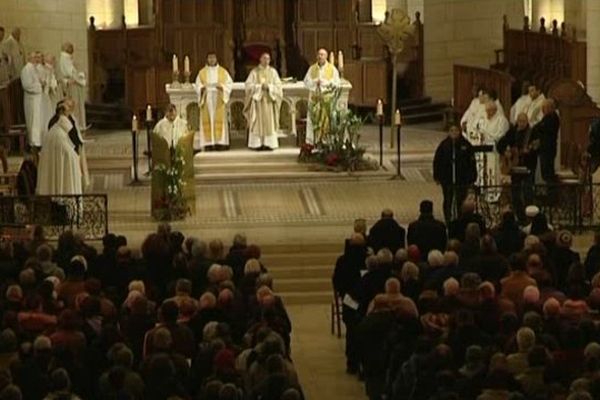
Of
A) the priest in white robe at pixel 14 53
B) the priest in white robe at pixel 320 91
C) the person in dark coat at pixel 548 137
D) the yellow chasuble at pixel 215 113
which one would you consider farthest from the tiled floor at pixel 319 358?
the priest in white robe at pixel 14 53

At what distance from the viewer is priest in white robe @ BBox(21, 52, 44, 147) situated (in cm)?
2894

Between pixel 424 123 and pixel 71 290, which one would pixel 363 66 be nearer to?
pixel 424 123

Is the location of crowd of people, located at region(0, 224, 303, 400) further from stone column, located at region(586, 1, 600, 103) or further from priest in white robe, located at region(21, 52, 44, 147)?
stone column, located at region(586, 1, 600, 103)

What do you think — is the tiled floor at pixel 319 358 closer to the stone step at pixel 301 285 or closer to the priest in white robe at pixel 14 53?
the stone step at pixel 301 285

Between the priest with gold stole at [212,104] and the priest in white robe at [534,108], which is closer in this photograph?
the priest in white robe at [534,108]

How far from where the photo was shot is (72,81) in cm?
3042

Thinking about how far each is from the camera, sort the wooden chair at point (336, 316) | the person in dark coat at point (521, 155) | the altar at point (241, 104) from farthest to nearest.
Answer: the altar at point (241, 104) → the person in dark coat at point (521, 155) → the wooden chair at point (336, 316)

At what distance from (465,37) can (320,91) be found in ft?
24.1

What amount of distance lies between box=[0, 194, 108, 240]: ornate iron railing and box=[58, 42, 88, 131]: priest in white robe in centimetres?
858

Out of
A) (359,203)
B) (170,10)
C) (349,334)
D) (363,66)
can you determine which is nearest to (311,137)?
(359,203)

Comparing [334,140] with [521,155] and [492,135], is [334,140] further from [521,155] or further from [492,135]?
[521,155]

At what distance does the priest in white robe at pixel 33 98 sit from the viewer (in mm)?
28938

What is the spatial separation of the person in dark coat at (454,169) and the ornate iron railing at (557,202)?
0.19 m

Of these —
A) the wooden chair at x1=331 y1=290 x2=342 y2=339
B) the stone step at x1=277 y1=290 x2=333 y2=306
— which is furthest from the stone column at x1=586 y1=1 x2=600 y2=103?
the wooden chair at x1=331 y1=290 x2=342 y2=339
